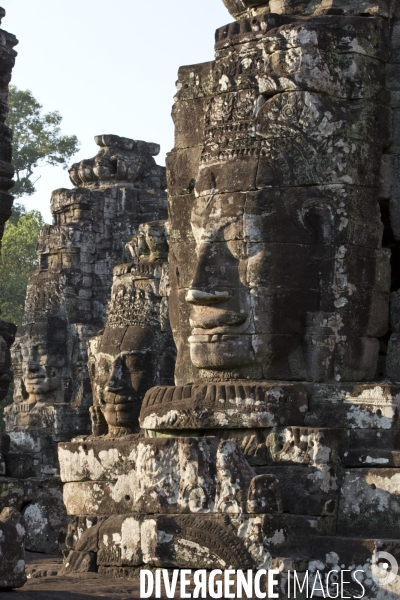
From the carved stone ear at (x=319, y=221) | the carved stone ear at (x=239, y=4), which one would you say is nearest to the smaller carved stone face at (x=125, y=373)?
the carved stone ear at (x=239, y=4)

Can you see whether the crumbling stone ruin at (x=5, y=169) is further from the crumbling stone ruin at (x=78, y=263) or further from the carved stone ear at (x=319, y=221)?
the crumbling stone ruin at (x=78, y=263)

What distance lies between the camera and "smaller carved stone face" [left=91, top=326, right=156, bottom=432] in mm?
16406

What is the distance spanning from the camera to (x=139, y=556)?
11445 millimetres

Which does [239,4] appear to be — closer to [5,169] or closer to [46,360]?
[5,169]

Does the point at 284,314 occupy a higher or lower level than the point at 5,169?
lower

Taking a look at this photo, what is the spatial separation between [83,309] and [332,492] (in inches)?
621

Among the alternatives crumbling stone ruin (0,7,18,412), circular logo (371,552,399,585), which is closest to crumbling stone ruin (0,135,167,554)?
crumbling stone ruin (0,7,18,412)

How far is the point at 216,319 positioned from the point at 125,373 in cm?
467

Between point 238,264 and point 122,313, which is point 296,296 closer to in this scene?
point 238,264

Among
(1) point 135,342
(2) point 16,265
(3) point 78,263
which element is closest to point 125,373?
(1) point 135,342

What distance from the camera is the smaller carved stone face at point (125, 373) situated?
16.4 metres

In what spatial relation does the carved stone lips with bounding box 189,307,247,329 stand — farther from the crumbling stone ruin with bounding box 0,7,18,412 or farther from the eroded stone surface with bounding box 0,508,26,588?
the crumbling stone ruin with bounding box 0,7,18,412

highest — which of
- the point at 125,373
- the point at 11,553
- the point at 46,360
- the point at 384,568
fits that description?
the point at 46,360

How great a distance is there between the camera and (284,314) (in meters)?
12.0
